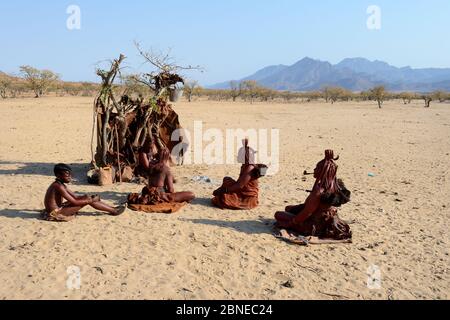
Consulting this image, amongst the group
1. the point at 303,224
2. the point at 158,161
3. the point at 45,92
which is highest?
the point at 45,92

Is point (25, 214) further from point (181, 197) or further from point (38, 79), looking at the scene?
point (38, 79)

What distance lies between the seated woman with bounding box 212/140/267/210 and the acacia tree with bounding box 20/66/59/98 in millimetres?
42853

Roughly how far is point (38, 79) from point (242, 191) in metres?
45.1

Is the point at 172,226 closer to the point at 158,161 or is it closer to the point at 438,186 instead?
the point at 158,161

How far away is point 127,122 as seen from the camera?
9.61 m

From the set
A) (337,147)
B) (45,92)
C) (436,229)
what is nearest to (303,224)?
(436,229)

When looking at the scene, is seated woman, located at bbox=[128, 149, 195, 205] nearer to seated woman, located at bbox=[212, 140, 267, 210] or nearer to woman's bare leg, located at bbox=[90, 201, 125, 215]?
woman's bare leg, located at bbox=[90, 201, 125, 215]

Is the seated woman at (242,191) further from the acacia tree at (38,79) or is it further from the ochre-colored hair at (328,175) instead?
the acacia tree at (38,79)

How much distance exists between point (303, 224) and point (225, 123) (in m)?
15.6

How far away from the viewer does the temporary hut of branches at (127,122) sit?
29.3 feet

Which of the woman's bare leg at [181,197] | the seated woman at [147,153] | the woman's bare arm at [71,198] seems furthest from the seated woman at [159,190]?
the seated woman at [147,153]

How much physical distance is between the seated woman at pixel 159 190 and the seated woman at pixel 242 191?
67 centimetres

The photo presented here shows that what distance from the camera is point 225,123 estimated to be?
21.3 metres
